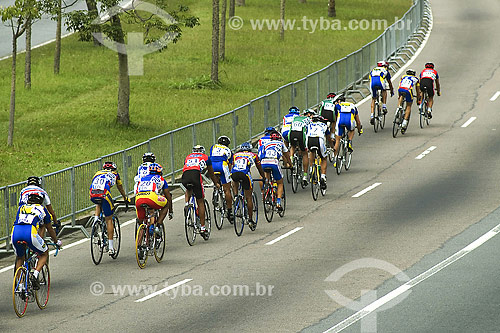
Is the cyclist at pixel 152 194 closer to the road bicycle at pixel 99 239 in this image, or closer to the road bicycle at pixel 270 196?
the road bicycle at pixel 99 239

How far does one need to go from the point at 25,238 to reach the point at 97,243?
3.18m

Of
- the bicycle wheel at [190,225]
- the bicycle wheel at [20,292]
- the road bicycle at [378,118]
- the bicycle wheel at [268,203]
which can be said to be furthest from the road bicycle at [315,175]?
the bicycle wheel at [20,292]

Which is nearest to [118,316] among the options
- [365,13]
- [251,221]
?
[251,221]

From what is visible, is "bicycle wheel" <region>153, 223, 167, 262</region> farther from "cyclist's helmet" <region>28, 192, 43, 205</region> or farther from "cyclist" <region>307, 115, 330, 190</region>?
"cyclist" <region>307, 115, 330, 190</region>

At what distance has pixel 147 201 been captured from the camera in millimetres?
19625

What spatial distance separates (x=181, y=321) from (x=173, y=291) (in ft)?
6.11

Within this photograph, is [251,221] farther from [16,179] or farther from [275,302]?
[16,179]

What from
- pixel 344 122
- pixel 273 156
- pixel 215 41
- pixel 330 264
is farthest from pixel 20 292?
pixel 215 41

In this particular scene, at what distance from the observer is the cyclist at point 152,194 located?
774 inches

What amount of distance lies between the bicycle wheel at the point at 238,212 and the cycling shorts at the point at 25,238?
217 inches

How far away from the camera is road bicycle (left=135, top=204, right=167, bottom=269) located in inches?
757

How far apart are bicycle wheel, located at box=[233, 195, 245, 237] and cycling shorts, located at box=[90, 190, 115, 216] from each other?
9.21ft

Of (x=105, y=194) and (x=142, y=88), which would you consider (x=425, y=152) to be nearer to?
(x=105, y=194)

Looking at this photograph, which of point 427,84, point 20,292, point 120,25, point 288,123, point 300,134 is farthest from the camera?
point 120,25
